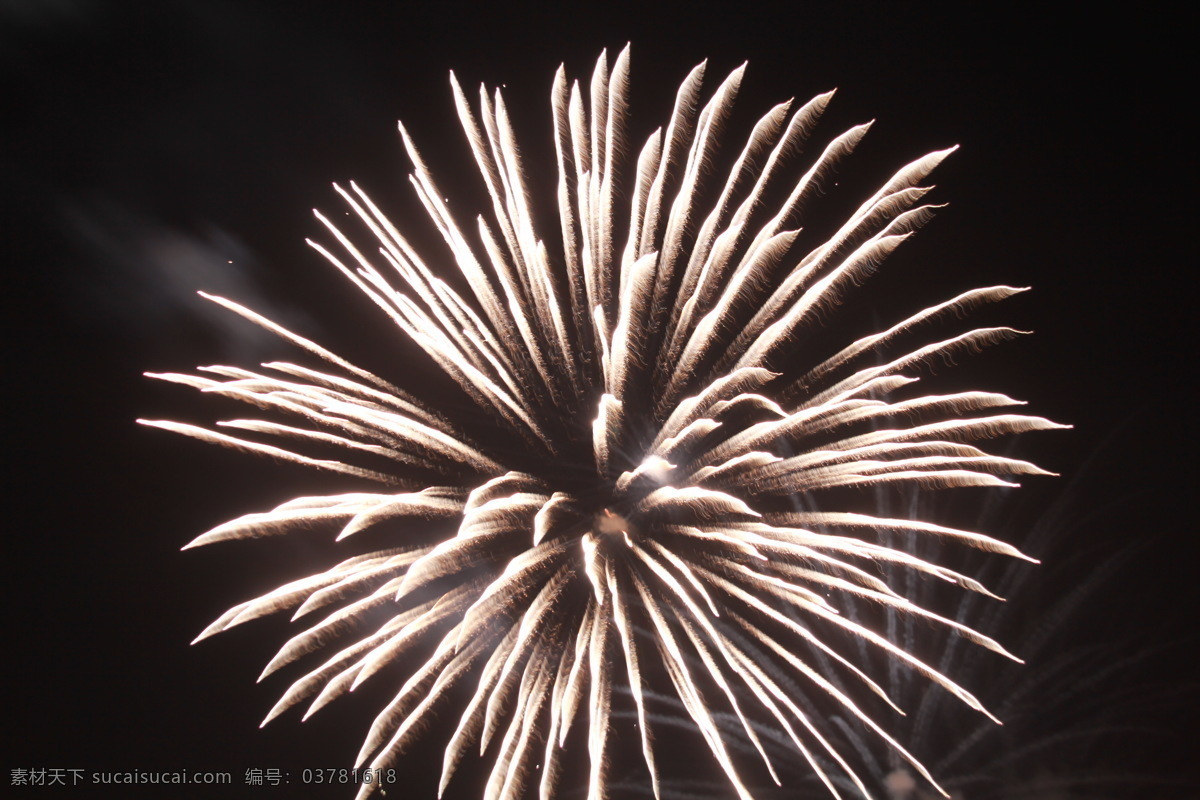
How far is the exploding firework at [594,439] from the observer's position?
15.4 ft

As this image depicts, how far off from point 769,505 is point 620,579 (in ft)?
Answer: 6.69

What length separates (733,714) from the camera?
6664 millimetres

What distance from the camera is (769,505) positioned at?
6.34 m

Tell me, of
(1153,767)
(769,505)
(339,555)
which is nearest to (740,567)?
(769,505)

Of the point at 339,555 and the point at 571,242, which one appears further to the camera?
the point at 339,555

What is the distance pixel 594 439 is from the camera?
15.4 feet

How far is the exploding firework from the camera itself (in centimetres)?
469

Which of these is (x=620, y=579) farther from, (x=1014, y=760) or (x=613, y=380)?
(x=1014, y=760)

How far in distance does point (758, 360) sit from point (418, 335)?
101 inches

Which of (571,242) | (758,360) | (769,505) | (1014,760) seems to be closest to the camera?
(758,360)

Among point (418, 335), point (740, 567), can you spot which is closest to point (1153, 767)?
point (740, 567)

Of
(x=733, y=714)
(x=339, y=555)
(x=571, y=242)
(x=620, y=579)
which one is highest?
(x=571, y=242)

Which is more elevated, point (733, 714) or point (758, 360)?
point (758, 360)

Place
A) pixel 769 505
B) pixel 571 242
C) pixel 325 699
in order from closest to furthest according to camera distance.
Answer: pixel 325 699 → pixel 571 242 → pixel 769 505
